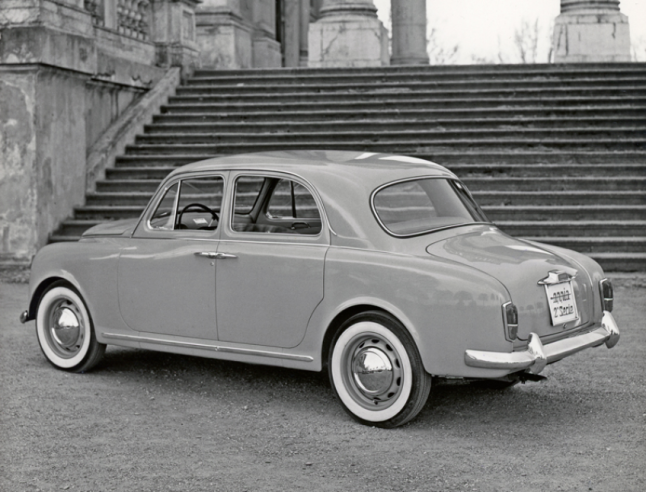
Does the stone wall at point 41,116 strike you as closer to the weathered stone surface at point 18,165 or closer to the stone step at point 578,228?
the weathered stone surface at point 18,165

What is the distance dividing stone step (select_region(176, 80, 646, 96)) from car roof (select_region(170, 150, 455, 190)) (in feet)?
35.0

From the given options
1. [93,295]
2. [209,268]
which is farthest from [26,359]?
[209,268]

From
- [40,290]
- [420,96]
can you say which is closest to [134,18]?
[420,96]

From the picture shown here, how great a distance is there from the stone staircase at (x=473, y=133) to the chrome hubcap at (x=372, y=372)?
22.6 feet

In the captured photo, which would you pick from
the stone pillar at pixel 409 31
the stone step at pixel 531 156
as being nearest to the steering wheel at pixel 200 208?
the stone step at pixel 531 156

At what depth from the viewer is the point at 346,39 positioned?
20141 mm

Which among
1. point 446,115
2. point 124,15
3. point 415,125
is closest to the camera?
point 415,125

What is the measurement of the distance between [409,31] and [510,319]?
19601 mm

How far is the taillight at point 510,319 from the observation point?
498cm

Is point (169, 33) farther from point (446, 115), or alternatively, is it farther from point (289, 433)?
point (289, 433)

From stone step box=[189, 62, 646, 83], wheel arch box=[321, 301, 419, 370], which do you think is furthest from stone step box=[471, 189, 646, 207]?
wheel arch box=[321, 301, 419, 370]

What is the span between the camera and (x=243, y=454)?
15.8 ft

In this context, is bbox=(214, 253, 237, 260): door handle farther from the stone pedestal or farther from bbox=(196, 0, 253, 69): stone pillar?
bbox=(196, 0, 253, 69): stone pillar

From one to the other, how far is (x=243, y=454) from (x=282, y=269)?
124 centimetres
